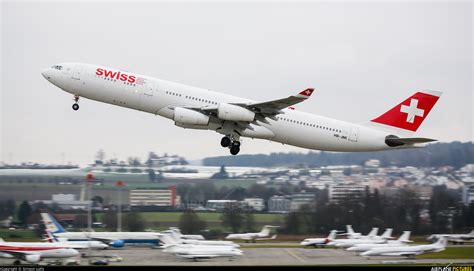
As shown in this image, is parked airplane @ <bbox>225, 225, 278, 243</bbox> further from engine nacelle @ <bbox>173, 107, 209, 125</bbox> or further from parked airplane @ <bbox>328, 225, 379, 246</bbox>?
engine nacelle @ <bbox>173, 107, 209, 125</bbox>

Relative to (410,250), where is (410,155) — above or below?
above

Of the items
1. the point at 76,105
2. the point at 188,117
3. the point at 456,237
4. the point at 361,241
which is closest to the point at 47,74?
the point at 76,105

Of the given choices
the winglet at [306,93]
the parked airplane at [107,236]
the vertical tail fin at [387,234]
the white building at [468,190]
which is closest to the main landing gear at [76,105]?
the parked airplane at [107,236]

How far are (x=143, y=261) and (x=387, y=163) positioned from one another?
25.7 meters

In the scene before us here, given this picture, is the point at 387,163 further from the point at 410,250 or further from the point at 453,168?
the point at 410,250

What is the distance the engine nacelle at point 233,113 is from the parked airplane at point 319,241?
859cm

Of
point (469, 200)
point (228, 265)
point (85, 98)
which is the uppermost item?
point (85, 98)

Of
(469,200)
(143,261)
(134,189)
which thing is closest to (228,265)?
(143,261)

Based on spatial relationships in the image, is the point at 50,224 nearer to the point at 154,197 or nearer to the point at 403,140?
the point at 154,197

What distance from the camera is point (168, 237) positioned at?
46.9 meters

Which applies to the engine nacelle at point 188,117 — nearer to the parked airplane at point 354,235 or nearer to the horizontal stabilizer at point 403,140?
the parked airplane at point 354,235

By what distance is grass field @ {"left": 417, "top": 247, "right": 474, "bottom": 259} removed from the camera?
47562mm

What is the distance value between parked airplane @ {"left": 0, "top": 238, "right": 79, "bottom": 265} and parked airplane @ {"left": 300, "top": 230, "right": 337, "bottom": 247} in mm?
13574

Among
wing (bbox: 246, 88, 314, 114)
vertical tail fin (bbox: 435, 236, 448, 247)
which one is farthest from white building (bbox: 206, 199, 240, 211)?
vertical tail fin (bbox: 435, 236, 448, 247)
